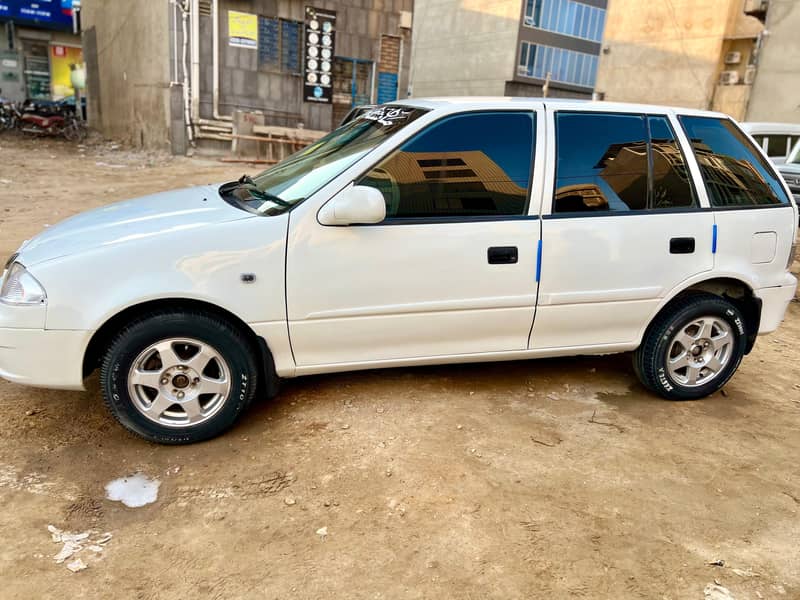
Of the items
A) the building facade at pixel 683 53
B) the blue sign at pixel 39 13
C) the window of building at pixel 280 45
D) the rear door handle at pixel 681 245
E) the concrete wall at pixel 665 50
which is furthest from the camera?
the blue sign at pixel 39 13

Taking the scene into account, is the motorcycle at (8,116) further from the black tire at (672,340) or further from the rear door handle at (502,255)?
the black tire at (672,340)

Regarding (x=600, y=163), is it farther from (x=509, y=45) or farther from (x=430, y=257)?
(x=509, y=45)

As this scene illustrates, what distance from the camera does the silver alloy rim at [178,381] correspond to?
9.97 ft

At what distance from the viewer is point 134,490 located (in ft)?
9.34

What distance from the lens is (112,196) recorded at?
1089 cm

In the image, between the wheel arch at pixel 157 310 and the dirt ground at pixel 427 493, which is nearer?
the dirt ground at pixel 427 493

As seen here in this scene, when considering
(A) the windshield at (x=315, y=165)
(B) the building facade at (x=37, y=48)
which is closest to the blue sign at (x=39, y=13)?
(B) the building facade at (x=37, y=48)

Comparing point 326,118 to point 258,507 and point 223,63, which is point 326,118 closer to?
point 223,63

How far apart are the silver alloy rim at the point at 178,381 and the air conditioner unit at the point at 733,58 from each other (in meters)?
22.3

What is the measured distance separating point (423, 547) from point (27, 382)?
203cm

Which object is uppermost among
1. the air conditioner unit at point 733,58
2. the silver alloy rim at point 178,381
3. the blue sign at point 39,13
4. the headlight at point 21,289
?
the blue sign at point 39,13

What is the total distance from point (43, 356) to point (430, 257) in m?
1.93

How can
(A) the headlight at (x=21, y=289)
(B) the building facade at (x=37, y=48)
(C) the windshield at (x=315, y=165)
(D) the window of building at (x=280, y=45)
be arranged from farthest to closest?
(B) the building facade at (x=37, y=48)
(D) the window of building at (x=280, y=45)
(C) the windshield at (x=315, y=165)
(A) the headlight at (x=21, y=289)

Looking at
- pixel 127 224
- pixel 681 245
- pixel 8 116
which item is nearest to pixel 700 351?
pixel 681 245
